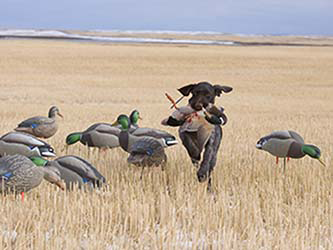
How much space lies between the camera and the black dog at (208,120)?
507 cm

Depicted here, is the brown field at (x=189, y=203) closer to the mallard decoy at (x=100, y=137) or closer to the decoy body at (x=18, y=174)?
the decoy body at (x=18, y=174)

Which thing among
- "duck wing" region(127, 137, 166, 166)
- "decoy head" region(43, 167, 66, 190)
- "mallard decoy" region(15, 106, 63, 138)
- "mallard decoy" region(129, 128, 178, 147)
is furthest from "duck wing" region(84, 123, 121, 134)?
"decoy head" region(43, 167, 66, 190)

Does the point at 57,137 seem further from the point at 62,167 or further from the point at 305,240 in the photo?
the point at 305,240

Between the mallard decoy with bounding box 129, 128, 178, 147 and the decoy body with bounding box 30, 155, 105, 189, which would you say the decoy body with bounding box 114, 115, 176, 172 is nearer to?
the mallard decoy with bounding box 129, 128, 178, 147

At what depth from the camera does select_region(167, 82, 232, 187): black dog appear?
5.07 m

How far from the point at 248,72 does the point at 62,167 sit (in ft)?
87.3

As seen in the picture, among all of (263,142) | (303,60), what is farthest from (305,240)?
(303,60)

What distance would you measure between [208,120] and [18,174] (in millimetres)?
1662

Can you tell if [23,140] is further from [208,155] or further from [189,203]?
[189,203]

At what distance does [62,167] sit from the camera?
5.36 meters

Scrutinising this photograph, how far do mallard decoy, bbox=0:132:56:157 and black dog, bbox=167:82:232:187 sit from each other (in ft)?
4.97

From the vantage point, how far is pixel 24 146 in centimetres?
609

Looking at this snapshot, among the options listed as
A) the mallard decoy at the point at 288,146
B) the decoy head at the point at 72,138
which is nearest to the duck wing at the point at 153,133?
the decoy head at the point at 72,138

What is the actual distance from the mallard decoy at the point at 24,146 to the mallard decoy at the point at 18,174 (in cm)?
104
